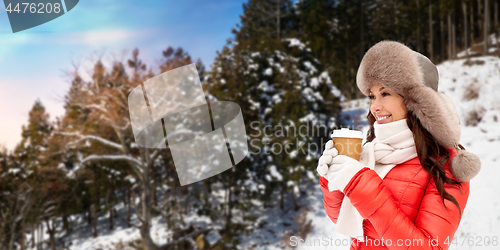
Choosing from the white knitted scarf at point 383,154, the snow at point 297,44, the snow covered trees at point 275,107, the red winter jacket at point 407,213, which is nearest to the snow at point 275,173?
the snow covered trees at point 275,107

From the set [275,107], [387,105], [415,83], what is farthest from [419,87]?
[275,107]

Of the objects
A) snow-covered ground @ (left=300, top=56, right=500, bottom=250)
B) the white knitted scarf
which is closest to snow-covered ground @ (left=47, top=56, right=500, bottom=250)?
snow-covered ground @ (left=300, top=56, right=500, bottom=250)

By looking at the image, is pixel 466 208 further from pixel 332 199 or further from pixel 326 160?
pixel 326 160

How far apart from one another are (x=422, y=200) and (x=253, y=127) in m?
11.1

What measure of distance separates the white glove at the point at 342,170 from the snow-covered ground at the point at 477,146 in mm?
1491

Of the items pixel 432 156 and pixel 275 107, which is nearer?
pixel 432 156

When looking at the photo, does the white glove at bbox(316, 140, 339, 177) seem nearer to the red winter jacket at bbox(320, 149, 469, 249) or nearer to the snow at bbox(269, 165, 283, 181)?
the red winter jacket at bbox(320, 149, 469, 249)

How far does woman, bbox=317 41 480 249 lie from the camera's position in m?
1.20

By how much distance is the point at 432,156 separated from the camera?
1.30m

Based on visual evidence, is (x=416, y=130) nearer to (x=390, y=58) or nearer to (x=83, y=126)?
(x=390, y=58)

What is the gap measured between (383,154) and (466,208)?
5.94 metres

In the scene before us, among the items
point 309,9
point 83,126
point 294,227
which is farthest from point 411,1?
point 83,126

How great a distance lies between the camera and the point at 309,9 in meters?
17.0

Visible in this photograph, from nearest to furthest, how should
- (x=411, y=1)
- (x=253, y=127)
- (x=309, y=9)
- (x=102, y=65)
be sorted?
1. (x=253, y=127)
2. (x=102, y=65)
3. (x=309, y=9)
4. (x=411, y=1)
